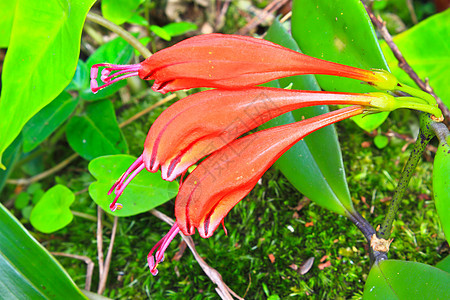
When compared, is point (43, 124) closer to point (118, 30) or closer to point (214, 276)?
point (118, 30)

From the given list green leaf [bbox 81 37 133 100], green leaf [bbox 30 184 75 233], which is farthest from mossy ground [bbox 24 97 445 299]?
green leaf [bbox 81 37 133 100]

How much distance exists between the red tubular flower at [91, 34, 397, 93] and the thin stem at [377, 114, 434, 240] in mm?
153

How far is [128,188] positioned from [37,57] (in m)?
0.37

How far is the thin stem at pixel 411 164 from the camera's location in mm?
660

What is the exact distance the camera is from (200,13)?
58.2 inches

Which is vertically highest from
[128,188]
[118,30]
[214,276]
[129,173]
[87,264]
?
[118,30]

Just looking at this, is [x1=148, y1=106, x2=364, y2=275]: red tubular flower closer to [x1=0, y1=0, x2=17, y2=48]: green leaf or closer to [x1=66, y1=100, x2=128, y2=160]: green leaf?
[x1=66, y1=100, x2=128, y2=160]: green leaf

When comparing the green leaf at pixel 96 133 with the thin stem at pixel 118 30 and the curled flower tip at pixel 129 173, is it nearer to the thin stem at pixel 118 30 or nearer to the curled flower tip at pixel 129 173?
the thin stem at pixel 118 30

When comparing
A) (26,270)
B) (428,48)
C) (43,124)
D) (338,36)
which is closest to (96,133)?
(43,124)

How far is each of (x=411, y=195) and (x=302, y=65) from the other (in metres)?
0.56

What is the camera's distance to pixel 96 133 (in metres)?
1.03

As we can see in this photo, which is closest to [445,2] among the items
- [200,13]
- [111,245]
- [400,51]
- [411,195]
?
[400,51]

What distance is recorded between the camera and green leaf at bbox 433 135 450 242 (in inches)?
22.5

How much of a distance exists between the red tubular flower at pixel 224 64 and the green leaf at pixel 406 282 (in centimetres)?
33
